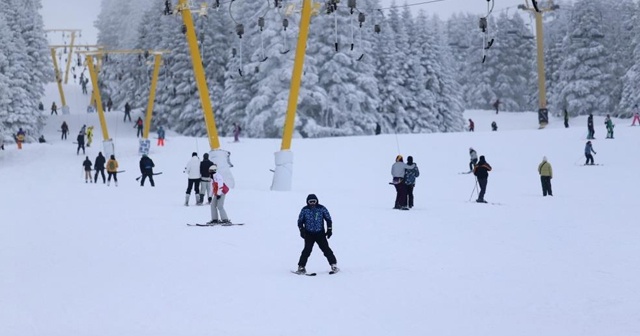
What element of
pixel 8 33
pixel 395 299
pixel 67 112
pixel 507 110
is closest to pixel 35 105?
pixel 8 33

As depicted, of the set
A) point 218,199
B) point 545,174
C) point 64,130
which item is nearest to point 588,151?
point 545,174

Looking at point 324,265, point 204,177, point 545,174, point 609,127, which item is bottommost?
point 324,265

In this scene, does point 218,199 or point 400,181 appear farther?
point 400,181

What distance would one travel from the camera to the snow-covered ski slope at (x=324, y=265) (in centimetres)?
1029

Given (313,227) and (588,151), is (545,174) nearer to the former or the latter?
(588,151)

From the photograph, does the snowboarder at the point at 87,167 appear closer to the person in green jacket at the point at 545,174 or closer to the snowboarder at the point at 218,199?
the snowboarder at the point at 218,199

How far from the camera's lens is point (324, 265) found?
46.6 feet

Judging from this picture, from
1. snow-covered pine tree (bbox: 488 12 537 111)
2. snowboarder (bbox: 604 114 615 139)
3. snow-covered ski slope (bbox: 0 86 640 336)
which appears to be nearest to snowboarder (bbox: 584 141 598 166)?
Result: snowboarder (bbox: 604 114 615 139)

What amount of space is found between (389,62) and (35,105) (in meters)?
27.1

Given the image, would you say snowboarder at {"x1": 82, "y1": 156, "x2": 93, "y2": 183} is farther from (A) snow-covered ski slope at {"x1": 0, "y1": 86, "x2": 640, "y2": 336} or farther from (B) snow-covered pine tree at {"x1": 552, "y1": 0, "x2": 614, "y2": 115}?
(B) snow-covered pine tree at {"x1": 552, "y1": 0, "x2": 614, "y2": 115}

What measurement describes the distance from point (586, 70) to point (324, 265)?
2344 inches

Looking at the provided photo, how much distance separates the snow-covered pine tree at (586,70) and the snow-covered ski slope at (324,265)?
131 ft

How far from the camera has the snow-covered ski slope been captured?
10.3m

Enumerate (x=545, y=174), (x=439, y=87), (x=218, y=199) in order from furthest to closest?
(x=439, y=87), (x=545, y=174), (x=218, y=199)
